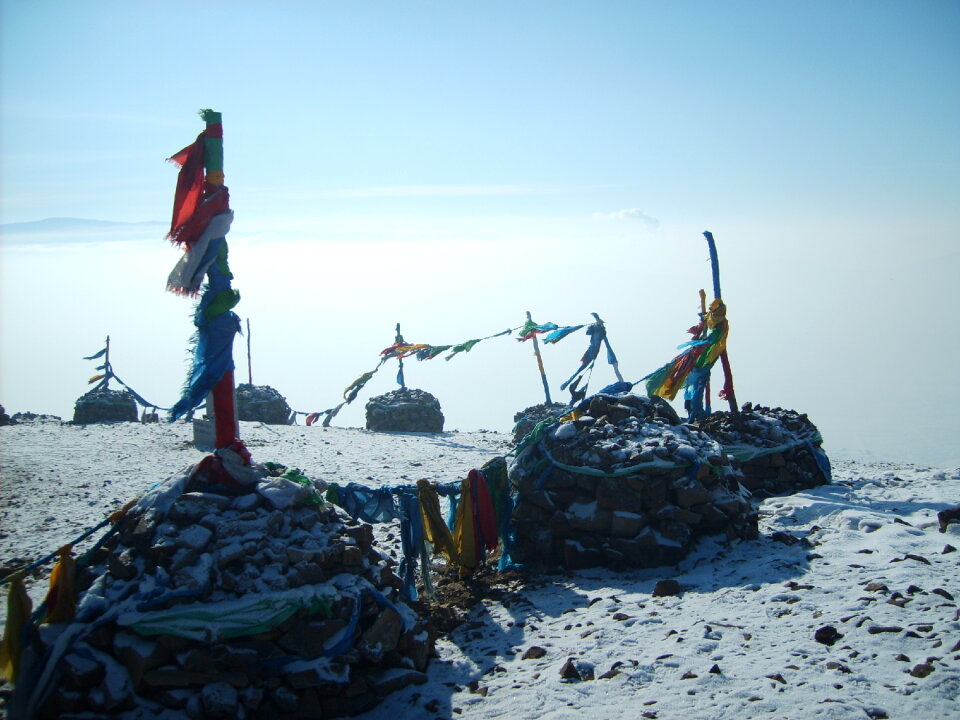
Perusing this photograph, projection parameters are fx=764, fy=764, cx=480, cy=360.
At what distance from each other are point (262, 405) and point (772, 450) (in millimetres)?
16684

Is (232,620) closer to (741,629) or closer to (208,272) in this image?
(208,272)

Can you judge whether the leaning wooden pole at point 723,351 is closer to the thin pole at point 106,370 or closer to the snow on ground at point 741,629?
the snow on ground at point 741,629

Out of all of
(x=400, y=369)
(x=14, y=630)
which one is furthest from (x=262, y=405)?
(x=14, y=630)

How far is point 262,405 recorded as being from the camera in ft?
77.9

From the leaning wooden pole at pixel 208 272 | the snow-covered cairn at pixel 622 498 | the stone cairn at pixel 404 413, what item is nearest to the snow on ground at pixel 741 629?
the snow-covered cairn at pixel 622 498

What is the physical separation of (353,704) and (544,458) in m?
4.06

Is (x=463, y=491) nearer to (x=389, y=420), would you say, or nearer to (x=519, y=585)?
(x=519, y=585)

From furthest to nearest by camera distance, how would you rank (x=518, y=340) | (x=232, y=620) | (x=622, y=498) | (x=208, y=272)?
(x=518, y=340) < (x=622, y=498) < (x=208, y=272) < (x=232, y=620)

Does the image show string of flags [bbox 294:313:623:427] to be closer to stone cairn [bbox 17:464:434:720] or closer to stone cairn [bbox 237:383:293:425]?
stone cairn [bbox 237:383:293:425]

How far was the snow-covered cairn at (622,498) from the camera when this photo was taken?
325 inches

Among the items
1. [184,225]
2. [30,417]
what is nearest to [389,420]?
[30,417]

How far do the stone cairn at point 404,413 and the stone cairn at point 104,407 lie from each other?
23.5ft

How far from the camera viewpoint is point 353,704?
221 inches

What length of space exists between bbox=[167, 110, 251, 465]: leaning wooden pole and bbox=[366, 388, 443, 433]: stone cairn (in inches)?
631
